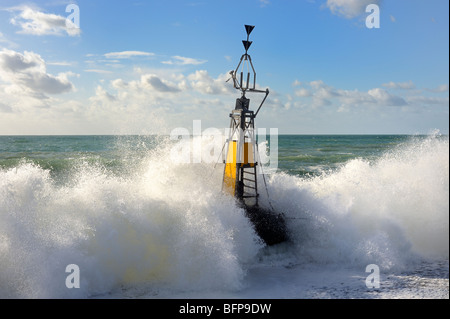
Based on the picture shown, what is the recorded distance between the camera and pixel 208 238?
28.7 feet

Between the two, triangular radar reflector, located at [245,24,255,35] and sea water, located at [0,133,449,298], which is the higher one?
triangular radar reflector, located at [245,24,255,35]

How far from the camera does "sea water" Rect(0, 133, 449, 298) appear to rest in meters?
7.69

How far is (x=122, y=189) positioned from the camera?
409 inches

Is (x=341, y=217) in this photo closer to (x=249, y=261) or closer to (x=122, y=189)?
(x=249, y=261)

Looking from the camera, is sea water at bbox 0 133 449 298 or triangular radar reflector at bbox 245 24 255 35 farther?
triangular radar reflector at bbox 245 24 255 35

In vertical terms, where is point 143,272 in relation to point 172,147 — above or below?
below

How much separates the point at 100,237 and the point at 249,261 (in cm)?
398

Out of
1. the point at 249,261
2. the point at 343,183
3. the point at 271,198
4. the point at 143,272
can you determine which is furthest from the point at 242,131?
the point at 343,183

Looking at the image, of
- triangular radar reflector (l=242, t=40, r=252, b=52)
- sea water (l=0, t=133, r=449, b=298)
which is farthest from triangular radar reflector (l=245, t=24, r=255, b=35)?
sea water (l=0, t=133, r=449, b=298)

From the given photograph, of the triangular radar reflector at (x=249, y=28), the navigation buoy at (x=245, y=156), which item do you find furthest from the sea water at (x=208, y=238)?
the triangular radar reflector at (x=249, y=28)

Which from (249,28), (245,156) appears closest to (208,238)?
(245,156)

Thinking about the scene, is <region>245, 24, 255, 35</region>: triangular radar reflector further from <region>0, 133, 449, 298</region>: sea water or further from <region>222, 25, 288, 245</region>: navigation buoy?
<region>0, 133, 449, 298</region>: sea water

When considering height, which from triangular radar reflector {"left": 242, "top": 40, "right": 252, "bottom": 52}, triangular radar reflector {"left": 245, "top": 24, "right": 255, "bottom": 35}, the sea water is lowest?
the sea water

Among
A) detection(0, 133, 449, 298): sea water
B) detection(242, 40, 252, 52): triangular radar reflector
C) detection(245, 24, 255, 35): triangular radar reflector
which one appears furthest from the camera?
detection(242, 40, 252, 52): triangular radar reflector
